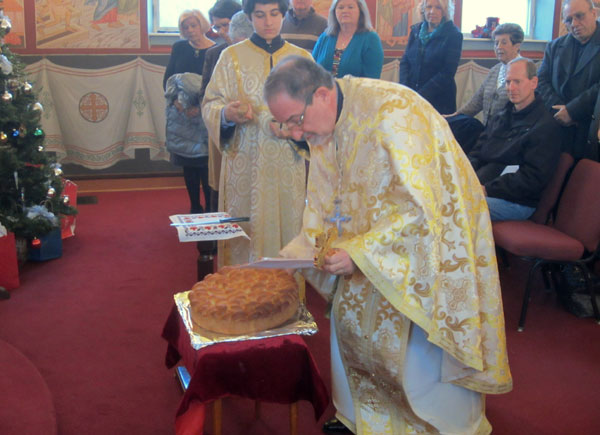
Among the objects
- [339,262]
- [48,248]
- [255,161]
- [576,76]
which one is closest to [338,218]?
[339,262]

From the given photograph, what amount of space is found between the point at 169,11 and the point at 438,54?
175 inches

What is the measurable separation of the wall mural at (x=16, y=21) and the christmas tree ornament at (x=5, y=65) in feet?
11.0

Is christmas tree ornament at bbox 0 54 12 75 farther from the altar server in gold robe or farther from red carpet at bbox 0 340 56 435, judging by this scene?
red carpet at bbox 0 340 56 435

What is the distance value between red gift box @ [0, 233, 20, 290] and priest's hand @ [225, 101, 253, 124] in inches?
72.0

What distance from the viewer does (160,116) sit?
318 inches

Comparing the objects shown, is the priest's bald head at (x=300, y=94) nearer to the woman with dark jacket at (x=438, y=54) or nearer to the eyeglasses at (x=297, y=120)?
the eyeglasses at (x=297, y=120)

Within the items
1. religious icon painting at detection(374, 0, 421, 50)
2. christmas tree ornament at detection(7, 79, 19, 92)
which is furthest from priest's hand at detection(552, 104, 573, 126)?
religious icon painting at detection(374, 0, 421, 50)

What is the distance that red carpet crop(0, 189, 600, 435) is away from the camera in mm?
2758

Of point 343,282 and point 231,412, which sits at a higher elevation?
point 343,282

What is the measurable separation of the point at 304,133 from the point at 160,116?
6186mm

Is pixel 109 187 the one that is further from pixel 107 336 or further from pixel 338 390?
pixel 338 390

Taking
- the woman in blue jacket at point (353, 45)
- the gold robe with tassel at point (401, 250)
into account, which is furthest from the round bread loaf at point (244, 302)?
the woman in blue jacket at point (353, 45)

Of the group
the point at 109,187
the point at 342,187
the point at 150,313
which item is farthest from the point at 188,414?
the point at 109,187

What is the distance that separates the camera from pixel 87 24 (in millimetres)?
7844
